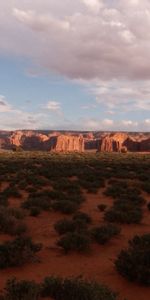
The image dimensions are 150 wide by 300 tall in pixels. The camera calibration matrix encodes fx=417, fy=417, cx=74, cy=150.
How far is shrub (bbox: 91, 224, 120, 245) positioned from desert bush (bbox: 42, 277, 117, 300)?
4241mm

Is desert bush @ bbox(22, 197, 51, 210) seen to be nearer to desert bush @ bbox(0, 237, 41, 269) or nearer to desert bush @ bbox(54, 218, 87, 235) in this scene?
desert bush @ bbox(54, 218, 87, 235)

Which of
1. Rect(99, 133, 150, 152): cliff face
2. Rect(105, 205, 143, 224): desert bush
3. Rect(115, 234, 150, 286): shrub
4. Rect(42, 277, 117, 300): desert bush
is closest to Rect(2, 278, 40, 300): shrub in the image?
Rect(42, 277, 117, 300): desert bush

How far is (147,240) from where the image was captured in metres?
9.95

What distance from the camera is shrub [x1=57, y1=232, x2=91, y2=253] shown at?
998cm

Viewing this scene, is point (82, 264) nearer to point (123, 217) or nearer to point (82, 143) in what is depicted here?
point (123, 217)

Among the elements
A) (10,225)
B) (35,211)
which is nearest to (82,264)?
(10,225)

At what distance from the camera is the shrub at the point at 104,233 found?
10883mm

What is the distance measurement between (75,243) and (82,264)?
3.34 feet

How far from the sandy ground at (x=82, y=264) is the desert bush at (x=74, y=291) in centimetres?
66

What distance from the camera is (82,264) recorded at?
9109 mm

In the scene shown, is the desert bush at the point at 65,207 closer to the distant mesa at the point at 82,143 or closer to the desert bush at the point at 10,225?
the desert bush at the point at 10,225

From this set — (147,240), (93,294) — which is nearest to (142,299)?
(93,294)

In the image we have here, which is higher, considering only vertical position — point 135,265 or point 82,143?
point 135,265

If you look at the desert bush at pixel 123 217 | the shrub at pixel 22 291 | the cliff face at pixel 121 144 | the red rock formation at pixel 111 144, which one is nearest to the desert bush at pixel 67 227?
the desert bush at pixel 123 217
